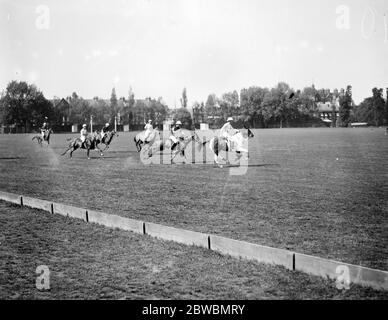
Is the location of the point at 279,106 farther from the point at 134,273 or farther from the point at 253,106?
the point at 134,273

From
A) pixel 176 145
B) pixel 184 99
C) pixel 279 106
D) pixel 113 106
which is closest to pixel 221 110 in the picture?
pixel 279 106

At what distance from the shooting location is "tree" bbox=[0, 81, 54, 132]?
4006 inches

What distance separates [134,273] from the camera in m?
6.61

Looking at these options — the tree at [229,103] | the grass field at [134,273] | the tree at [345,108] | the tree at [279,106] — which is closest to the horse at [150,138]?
the grass field at [134,273]

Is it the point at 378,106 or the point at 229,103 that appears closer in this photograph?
the point at 378,106

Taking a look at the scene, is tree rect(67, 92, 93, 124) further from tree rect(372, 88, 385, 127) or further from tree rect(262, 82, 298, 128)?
tree rect(372, 88, 385, 127)

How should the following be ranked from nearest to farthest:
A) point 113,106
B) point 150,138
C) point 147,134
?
point 150,138, point 147,134, point 113,106

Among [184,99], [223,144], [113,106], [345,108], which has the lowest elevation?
[223,144]

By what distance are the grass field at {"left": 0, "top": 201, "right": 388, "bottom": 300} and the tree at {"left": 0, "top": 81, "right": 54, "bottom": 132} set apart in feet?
333

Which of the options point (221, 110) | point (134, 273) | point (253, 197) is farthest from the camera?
point (221, 110)

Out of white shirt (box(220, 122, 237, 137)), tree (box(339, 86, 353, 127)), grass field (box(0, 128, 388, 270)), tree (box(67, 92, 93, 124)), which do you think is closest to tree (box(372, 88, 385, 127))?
tree (box(339, 86, 353, 127))

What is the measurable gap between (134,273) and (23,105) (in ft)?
346
